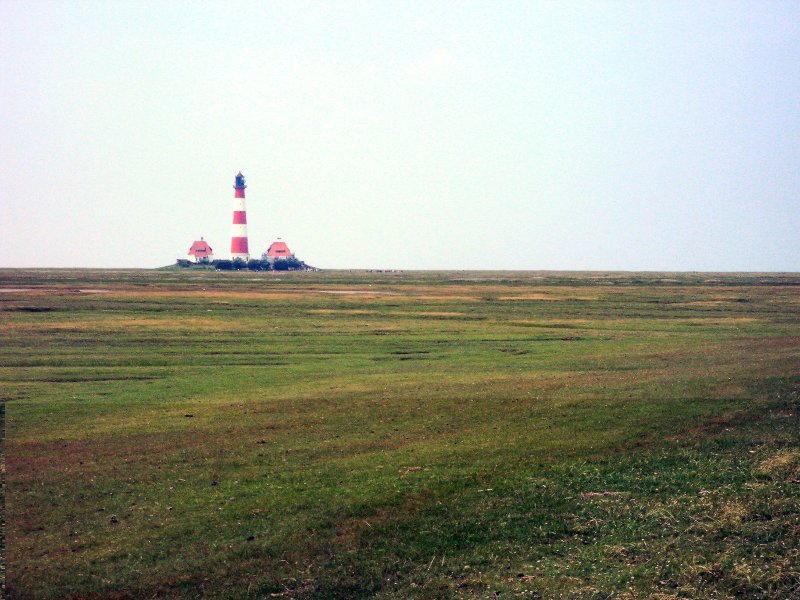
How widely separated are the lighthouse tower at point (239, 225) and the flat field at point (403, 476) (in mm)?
130959

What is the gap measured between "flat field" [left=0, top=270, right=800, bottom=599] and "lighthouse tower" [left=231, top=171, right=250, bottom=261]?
13096 centimetres

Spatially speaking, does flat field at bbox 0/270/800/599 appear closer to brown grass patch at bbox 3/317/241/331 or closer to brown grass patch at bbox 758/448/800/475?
brown grass patch at bbox 758/448/800/475

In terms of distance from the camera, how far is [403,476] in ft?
57.5

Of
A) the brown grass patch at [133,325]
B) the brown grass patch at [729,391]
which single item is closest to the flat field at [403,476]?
the brown grass patch at [729,391]

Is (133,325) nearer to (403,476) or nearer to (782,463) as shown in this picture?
(403,476)

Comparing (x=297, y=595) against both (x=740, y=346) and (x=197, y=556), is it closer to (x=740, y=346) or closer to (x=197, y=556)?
(x=197, y=556)

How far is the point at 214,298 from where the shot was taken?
→ 83.7 metres

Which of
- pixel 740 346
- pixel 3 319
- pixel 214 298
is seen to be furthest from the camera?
pixel 214 298

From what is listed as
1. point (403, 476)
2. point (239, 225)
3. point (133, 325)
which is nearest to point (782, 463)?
point (403, 476)

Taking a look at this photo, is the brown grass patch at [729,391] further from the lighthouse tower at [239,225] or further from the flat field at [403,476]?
the lighthouse tower at [239,225]

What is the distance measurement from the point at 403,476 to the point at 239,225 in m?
159

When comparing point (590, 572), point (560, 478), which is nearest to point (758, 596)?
point (590, 572)

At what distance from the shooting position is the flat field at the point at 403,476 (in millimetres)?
12898

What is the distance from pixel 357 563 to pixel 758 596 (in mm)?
6657
